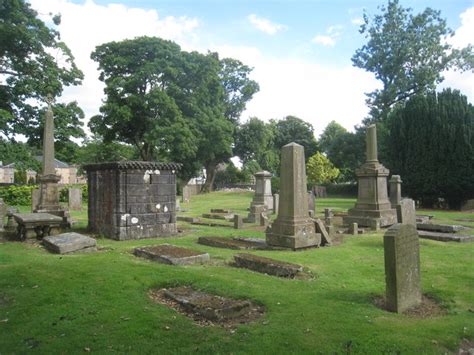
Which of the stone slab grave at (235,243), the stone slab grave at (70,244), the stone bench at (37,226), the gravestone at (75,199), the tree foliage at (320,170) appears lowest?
the stone slab grave at (235,243)

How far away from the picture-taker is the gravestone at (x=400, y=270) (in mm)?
5355

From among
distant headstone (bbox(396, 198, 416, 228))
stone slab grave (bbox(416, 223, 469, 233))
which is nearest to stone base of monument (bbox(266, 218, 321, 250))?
distant headstone (bbox(396, 198, 416, 228))

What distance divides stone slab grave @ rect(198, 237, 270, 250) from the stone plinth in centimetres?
192

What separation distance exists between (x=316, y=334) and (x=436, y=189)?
87.1 ft

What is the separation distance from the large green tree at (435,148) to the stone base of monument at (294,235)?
20251 mm

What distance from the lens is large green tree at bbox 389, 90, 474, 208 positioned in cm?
2689

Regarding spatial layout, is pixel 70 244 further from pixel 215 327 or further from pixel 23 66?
pixel 23 66

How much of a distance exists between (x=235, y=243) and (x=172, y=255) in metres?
2.73

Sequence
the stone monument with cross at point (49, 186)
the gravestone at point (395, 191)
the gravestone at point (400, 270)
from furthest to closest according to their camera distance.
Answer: the gravestone at point (395, 191) → the stone monument with cross at point (49, 186) → the gravestone at point (400, 270)

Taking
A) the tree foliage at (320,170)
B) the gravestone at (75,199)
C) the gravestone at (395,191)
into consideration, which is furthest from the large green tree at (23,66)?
the tree foliage at (320,170)

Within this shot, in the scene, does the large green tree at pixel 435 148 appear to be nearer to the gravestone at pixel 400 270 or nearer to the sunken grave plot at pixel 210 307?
the gravestone at pixel 400 270

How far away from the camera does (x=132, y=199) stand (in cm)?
1185

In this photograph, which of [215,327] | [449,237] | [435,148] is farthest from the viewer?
[435,148]

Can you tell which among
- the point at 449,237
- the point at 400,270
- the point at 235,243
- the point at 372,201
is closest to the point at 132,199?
the point at 235,243
